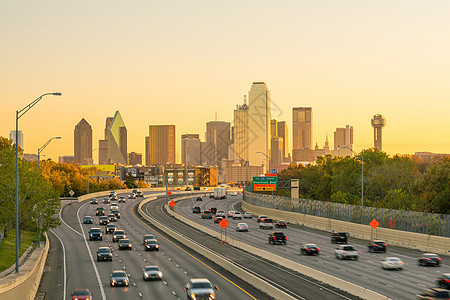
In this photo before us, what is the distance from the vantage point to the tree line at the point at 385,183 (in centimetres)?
8212

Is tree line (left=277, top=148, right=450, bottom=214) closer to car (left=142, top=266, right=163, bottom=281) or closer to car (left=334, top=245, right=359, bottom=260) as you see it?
car (left=334, top=245, right=359, bottom=260)

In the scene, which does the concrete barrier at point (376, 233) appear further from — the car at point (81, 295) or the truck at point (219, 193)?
the truck at point (219, 193)

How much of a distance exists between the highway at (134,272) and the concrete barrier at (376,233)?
22.3 metres

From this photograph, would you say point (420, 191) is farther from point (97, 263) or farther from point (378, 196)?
point (97, 263)

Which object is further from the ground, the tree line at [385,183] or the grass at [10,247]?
the tree line at [385,183]

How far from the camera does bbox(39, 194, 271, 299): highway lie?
1495 inches

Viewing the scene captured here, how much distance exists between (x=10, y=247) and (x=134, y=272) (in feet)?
54.7

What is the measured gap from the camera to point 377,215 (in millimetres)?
69500

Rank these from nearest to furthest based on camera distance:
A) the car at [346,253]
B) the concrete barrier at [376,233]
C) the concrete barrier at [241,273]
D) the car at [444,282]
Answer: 1. the concrete barrier at [241,273]
2. the car at [444,282]
3. the car at [346,253]
4. the concrete barrier at [376,233]

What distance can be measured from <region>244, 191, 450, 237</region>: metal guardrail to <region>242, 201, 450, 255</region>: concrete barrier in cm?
81

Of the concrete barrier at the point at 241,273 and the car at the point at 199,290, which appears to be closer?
the car at the point at 199,290

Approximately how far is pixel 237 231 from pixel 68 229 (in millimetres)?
26709

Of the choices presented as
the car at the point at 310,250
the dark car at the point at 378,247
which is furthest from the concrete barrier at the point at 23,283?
the dark car at the point at 378,247

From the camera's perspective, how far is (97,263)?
53906 mm
